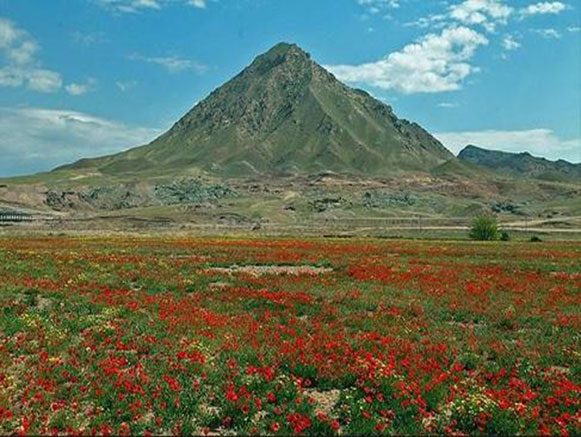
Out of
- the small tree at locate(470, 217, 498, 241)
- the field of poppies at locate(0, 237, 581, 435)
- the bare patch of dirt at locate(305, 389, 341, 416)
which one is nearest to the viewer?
the field of poppies at locate(0, 237, 581, 435)

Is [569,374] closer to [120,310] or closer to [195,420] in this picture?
[195,420]

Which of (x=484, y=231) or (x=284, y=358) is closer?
(x=284, y=358)

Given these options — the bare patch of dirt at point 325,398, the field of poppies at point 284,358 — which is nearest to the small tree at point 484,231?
the field of poppies at point 284,358

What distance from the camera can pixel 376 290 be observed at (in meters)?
26.0

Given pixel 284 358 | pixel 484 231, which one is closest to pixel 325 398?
pixel 284 358

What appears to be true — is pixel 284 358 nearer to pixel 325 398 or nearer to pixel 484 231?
pixel 325 398

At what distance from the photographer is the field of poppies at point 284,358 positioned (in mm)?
10516

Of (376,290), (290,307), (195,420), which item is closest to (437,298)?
(376,290)

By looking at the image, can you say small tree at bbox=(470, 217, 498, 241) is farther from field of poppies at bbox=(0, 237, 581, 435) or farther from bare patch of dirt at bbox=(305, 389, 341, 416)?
bare patch of dirt at bbox=(305, 389, 341, 416)

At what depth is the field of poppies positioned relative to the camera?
1052 centimetres

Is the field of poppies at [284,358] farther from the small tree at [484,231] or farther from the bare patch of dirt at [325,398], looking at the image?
the small tree at [484,231]

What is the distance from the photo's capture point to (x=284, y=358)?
13.8 m

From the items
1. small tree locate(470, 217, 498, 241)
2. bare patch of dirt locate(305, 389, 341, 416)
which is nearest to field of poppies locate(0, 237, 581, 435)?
bare patch of dirt locate(305, 389, 341, 416)

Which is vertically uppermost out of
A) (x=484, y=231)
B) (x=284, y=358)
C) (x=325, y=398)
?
(x=284, y=358)
